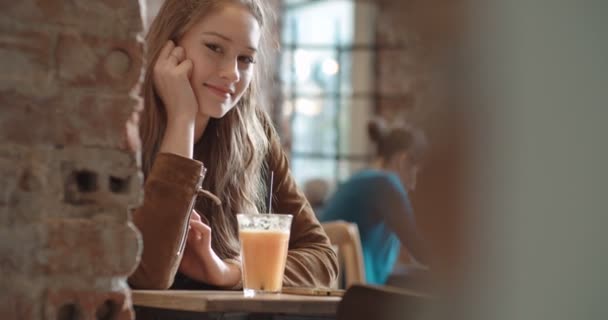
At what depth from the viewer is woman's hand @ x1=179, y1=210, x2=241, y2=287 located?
1649 millimetres

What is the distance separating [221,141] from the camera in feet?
6.50

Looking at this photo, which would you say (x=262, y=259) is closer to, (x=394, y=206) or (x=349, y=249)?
(x=349, y=249)

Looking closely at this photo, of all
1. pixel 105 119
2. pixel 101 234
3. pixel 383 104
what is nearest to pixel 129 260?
pixel 101 234

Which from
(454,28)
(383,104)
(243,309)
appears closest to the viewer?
(454,28)

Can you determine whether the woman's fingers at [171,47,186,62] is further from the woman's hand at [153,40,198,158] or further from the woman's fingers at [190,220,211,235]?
the woman's fingers at [190,220,211,235]

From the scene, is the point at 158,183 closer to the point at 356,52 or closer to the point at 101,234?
the point at 101,234

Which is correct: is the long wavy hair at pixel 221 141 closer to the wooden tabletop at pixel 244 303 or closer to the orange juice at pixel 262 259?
the orange juice at pixel 262 259

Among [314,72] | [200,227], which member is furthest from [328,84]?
[200,227]

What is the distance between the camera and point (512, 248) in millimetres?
510

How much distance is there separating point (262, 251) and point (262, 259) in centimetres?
1

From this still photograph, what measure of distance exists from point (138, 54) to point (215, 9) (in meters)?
0.73

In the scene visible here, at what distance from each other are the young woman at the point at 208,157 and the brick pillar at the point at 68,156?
0.38m

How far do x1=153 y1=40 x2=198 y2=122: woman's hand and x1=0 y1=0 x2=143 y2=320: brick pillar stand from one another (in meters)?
0.55

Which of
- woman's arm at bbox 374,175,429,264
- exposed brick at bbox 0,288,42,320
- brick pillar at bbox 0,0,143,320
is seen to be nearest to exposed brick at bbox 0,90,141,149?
brick pillar at bbox 0,0,143,320
